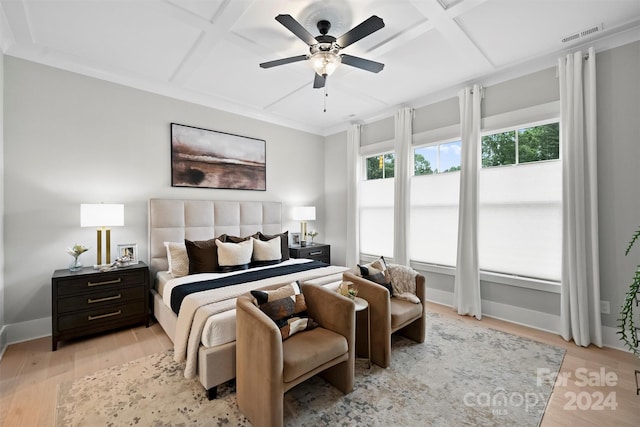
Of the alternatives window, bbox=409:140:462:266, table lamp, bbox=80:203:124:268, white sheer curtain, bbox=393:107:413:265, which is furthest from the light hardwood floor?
white sheer curtain, bbox=393:107:413:265

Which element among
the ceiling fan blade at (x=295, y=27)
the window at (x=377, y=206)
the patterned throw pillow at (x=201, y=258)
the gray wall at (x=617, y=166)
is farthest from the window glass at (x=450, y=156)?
the patterned throw pillow at (x=201, y=258)

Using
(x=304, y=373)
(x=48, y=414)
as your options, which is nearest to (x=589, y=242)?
(x=304, y=373)

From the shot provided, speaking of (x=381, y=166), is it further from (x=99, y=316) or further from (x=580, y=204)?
(x=99, y=316)

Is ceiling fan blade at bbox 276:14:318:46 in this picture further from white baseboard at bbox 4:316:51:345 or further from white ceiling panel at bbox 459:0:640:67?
white baseboard at bbox 4:316:51:345

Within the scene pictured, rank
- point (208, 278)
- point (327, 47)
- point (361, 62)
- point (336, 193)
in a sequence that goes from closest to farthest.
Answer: point (327, 47) < point (361, 62) < point (208, 278) < point (336, 193)

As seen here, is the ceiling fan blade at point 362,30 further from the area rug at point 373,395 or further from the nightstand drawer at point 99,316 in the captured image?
the nightstand drawer at point 99,316

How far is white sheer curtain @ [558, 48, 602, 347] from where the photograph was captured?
2740 millimetres

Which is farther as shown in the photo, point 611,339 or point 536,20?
point 611,339

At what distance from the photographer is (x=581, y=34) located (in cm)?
262

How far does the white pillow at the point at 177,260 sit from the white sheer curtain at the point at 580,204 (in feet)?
13.8

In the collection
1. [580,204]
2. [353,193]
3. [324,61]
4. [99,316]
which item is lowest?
[99,316]

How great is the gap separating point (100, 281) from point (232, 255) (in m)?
1.35

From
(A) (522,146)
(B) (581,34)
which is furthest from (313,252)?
(B) (581,34)

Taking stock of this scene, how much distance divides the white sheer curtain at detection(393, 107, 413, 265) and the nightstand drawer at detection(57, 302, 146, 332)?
3552 millimetres
